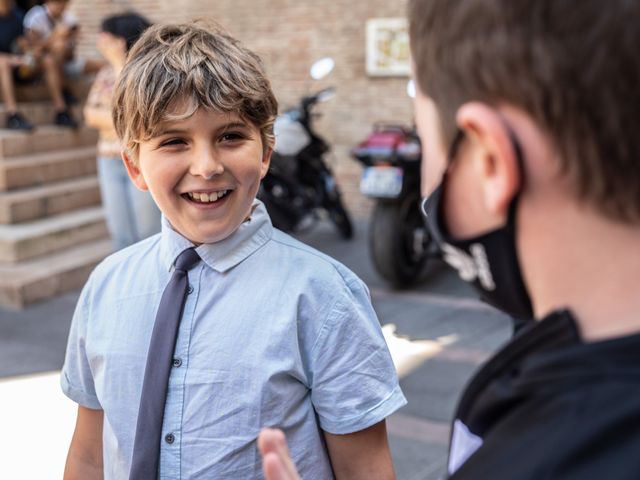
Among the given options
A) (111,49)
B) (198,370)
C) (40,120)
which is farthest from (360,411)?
(40,120)

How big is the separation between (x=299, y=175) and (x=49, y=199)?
7.33 ft

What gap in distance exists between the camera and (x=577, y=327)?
2.84ft

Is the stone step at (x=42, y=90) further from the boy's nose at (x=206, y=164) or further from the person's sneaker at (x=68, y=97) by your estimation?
the boy's nose at (x=206, y=164)

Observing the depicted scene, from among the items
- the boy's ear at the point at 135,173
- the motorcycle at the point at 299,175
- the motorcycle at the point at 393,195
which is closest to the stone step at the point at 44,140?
the motorcycle at the point at 299,175

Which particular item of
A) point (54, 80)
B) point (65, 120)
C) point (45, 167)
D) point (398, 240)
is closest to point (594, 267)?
point (398, 240)

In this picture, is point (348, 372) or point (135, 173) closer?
point (348, 372)

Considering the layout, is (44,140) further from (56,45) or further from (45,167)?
(56,45)

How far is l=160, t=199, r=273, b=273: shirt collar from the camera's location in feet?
5.77

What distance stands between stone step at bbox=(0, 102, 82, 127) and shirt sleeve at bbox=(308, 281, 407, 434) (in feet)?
26.0

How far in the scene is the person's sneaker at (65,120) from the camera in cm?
924

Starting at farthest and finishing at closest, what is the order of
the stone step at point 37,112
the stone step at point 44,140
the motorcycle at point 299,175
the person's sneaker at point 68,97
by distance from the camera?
the person's sneaker at point 68,97
the stone step at point 37,112
the stone step at point 44,140
the motorcycle at point 299,175

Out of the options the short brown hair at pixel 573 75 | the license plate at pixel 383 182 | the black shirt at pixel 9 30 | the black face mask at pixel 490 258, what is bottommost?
the license plate at pixel 383 182

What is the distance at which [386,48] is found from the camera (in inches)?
371

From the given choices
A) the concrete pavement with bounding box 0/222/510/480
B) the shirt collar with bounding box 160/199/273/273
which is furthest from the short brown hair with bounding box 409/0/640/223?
the concrete pavement with bounding box 0/222/510/480
